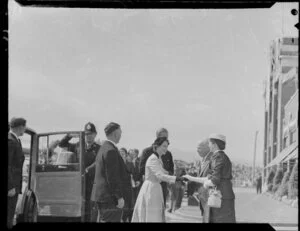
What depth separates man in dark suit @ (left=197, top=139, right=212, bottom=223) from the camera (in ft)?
16.4

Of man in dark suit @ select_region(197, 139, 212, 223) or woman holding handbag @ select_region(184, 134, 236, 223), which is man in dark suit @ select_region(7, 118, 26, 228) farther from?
man in dark suit @ select_region(197, 139, 212, 223)

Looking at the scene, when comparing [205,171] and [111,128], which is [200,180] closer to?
[205,171]

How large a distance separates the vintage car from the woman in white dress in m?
0.55

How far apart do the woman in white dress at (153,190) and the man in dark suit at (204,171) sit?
214 mm

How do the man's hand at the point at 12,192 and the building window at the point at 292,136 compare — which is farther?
the man's hand at the point at 12,192

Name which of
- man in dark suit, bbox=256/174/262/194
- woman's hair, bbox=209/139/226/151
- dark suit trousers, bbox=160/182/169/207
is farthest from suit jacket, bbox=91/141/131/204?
man in dark suit, bbox=256/174/262/194

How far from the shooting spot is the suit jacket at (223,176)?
4.96m

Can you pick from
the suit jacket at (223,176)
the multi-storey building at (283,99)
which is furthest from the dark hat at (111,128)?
the multi-storey building at (283,99)

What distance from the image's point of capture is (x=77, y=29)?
5.06m

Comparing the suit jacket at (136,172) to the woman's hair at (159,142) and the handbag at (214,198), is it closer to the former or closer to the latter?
the woman's hair at (159,142)

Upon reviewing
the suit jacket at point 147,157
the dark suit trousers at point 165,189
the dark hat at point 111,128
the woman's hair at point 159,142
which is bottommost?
the dark suit trousers at point 165,189

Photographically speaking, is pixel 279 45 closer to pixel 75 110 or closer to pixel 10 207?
pixel 75 110

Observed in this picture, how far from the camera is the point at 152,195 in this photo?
4.95 metres
